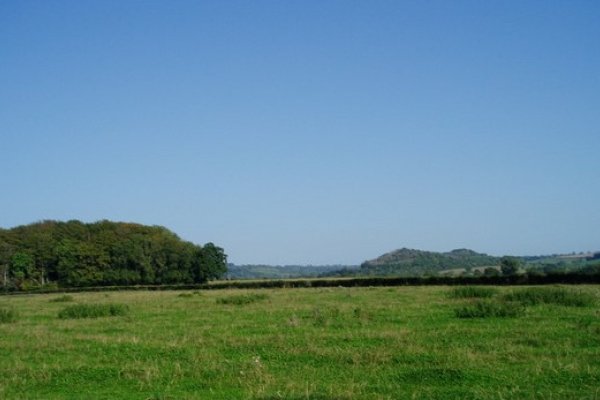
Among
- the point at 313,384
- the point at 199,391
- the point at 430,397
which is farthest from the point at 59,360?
the point at 430,397

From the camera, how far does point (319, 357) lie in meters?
12.1

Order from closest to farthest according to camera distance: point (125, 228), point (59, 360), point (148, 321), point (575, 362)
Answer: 1. point (575, 362)
2. point (59, 360)
3. point (148, 321)
4. point (125, 228)

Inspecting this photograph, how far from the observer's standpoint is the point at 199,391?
385 inches

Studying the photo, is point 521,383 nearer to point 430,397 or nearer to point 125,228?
point 430,397

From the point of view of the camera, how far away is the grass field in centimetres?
954

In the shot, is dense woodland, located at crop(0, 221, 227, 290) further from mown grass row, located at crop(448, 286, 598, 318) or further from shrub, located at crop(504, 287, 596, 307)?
shrub, located at crop(504, 287, 596, 307)

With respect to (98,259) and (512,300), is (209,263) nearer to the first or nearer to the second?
(98,259)

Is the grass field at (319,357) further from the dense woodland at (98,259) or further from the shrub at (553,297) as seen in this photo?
the dense woodland at (98,259)

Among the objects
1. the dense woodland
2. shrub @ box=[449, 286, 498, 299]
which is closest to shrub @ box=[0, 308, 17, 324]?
shrub @ box=[449, 286, 498, 299]

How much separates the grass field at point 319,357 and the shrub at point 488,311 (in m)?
0.05

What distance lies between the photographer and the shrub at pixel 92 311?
23.6 m

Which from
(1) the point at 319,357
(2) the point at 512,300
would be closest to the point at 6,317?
(1) the point at 319,357

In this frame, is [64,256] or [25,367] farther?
[64,256]

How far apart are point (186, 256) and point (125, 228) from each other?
19.3 m
